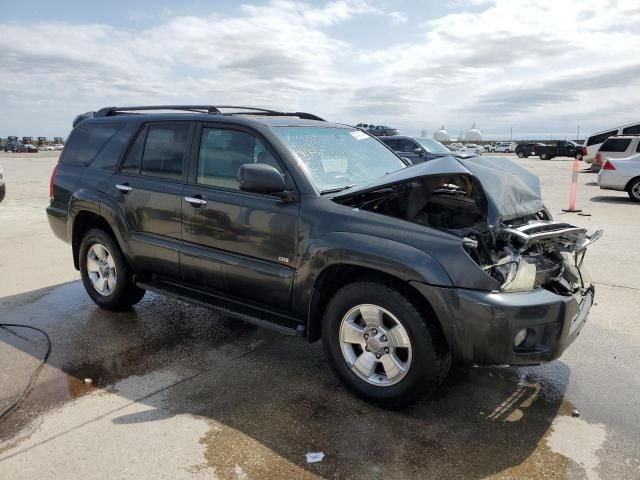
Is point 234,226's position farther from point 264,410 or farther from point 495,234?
point 495,234

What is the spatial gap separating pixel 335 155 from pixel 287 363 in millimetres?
1638

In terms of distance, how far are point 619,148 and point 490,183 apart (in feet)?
65.3

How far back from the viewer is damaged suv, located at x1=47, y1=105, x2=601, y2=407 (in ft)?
9.76

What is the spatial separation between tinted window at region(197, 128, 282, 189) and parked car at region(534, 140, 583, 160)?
42980 millimetres

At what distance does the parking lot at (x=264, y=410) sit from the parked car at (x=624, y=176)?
9970 mm

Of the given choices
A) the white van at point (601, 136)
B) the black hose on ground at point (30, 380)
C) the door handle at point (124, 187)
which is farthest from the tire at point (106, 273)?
the white van at point (601, 136)

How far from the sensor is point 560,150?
43.3m

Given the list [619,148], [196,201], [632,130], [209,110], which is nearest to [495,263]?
[196,201]

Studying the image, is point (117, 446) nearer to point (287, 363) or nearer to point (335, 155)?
point (287, 363)

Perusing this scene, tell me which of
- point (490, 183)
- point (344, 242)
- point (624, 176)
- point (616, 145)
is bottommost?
point (624, 176)

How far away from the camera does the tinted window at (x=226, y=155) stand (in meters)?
3.86

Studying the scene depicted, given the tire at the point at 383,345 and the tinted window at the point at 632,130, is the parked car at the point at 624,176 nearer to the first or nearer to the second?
the tire at the point at 383,345

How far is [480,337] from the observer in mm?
2893

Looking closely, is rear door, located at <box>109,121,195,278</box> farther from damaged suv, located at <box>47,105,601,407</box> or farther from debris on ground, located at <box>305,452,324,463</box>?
debris on ground, located at <box>305,452,324,463</box>
